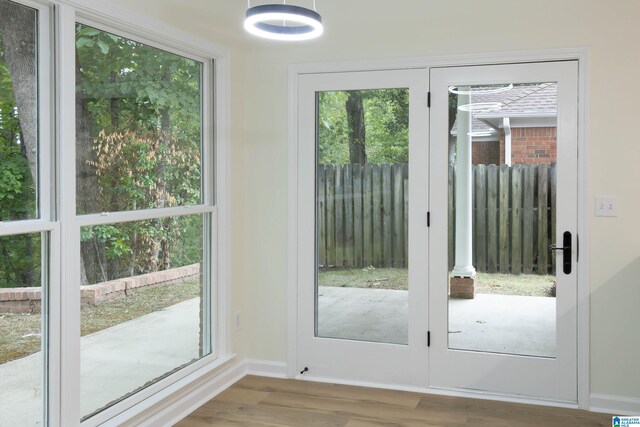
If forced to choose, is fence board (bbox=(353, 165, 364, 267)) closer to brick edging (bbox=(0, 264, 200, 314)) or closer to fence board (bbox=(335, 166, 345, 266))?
fence board (bbox=(335, 166, 345, 266))

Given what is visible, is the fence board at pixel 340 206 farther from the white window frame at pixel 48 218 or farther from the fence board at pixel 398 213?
the white window frame at pixel 48 218

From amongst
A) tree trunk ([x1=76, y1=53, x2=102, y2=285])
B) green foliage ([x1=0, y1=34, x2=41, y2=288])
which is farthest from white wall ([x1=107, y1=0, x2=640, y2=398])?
green foliage ([x1=0, y1=34, x2=41, y2=288])

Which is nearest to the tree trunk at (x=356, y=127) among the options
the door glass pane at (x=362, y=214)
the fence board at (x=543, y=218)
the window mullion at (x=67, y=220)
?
the door glass pane at (x=362, y=214)

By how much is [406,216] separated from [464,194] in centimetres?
40

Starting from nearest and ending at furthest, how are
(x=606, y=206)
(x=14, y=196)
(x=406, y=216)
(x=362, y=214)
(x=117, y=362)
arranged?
(x=14, y=196) < (x=117, y=362) < (x=606, y=206) < (x=406, y=216) < (x=362, y=214)

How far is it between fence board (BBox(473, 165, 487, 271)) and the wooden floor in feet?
2.90

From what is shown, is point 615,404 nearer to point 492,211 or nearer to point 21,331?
point 492,211

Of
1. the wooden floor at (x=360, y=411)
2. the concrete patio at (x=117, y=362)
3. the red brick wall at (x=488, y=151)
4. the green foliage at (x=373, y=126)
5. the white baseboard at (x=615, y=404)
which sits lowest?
the wooden floor at (x=360, y=411)

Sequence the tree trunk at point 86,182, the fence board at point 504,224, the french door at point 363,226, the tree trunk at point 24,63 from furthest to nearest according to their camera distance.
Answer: the french door at point 363,226
the fence board at point 504,224
the tree trunk at point 86,182
the tree trunk at point 24,63

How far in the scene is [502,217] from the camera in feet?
13.2

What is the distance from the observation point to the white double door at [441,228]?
3.91 m

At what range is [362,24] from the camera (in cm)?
425

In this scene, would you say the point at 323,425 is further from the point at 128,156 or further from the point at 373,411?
the point at 128,156
